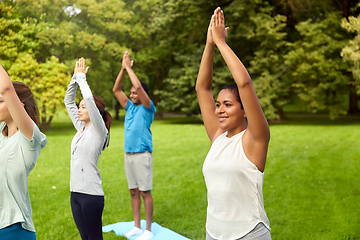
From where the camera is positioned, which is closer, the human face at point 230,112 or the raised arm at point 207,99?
the human face at point 230,112

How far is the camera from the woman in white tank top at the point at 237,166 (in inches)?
79.2

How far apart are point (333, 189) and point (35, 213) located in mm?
5933

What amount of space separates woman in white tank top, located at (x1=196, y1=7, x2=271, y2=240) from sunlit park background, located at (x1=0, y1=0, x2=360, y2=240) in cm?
306

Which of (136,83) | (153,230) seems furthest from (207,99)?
(153,230)

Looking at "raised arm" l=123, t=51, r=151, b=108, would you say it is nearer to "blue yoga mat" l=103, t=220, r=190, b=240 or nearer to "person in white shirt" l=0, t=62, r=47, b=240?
"blue yoga mat" l=103, t=220, r=190, b=240

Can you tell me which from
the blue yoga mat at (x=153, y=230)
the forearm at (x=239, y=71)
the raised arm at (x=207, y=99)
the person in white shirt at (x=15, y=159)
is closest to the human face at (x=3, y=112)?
the person in white shirt at (x=15, y=159)

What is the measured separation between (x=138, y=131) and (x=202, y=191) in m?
3.08

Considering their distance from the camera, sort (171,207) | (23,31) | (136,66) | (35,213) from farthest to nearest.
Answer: (136,66)
(23,31)
(171,207)
(35,213)

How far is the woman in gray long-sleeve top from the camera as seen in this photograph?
3.22 m

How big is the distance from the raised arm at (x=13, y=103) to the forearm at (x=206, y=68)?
124 centimetres

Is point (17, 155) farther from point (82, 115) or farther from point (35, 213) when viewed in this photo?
point (35, 213)

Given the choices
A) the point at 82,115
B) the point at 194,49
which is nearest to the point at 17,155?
the point at 82,115

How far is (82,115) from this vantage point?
3.46 m

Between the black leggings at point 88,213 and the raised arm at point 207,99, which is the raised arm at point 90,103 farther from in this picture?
the raised arm at point 207,99
